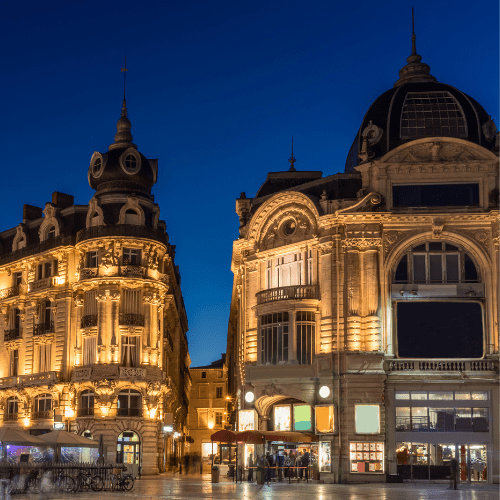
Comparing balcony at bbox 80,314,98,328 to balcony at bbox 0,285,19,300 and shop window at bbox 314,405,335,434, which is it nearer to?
balcony at bbox 0,285,19,300

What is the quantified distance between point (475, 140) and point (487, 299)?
10703 mm

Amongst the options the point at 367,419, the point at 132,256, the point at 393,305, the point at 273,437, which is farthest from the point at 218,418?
the point at 273,437

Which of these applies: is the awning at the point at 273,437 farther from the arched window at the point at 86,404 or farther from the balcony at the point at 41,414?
the balcony at the point at 41,414

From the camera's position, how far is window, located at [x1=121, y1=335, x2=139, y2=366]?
68188 mm

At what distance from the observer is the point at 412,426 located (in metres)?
51.9

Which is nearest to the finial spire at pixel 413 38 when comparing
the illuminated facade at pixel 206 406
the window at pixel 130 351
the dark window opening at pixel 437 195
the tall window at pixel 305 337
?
the dark window opening at pixel 437 195

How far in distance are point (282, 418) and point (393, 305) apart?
10.4 m

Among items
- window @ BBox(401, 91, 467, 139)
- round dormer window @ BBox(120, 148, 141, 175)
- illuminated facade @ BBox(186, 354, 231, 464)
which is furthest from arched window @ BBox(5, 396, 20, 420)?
illuminated facade @ BBox(186, 354, 231, 464)

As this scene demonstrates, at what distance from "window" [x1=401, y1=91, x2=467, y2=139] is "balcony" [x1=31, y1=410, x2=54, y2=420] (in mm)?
35082

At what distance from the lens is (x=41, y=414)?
229ft

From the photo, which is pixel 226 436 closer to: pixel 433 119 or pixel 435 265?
pixel 435 265

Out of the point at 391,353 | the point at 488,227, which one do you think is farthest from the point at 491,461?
the point at 488,227

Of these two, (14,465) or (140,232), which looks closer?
(14,465)

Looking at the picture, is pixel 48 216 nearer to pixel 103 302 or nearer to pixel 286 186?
pixel 103 302
